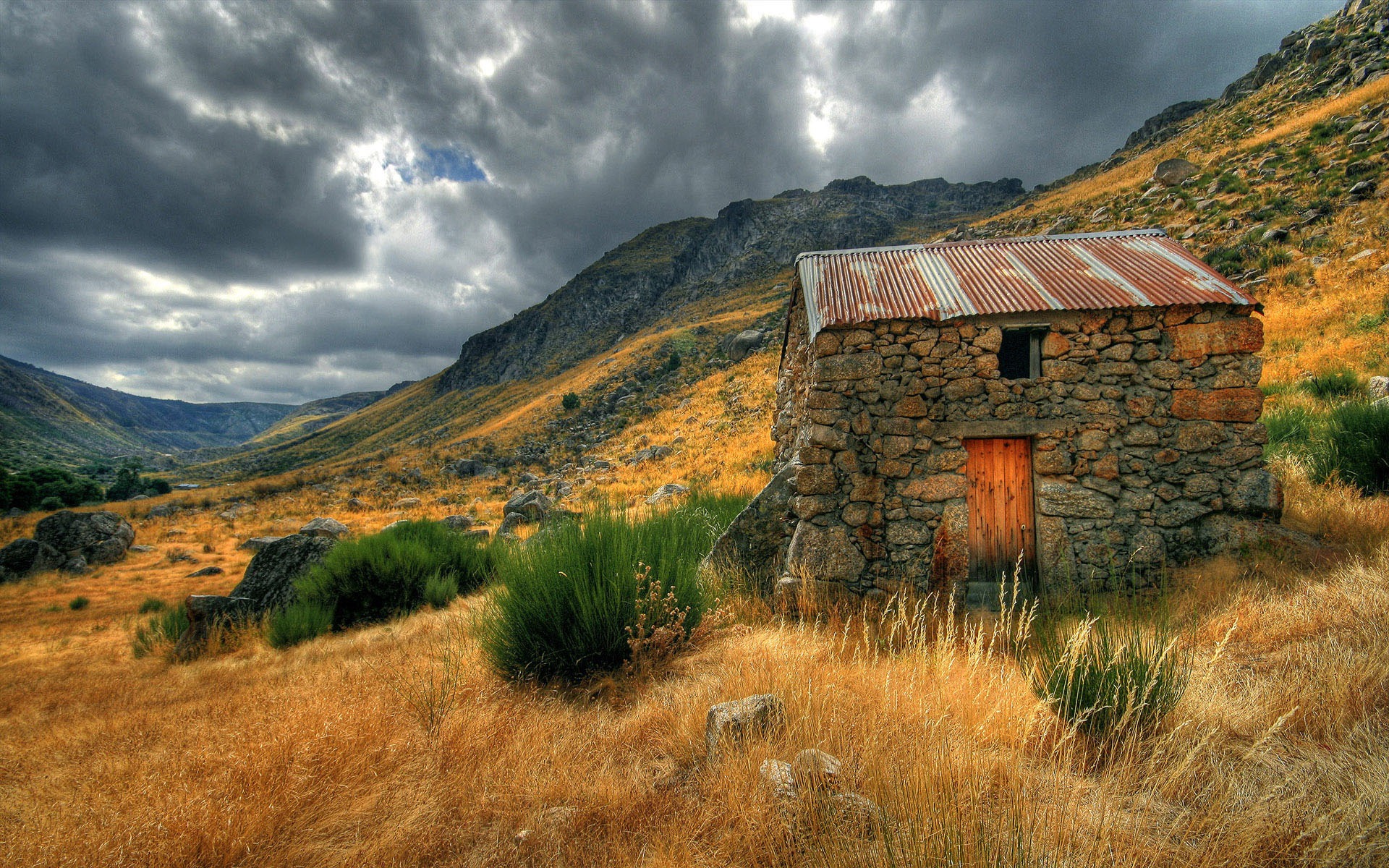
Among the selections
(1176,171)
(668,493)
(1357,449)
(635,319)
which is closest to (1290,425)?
(1357,449)

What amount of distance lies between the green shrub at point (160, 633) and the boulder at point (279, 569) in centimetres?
79

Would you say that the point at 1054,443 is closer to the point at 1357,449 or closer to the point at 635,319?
the point at 1357,449

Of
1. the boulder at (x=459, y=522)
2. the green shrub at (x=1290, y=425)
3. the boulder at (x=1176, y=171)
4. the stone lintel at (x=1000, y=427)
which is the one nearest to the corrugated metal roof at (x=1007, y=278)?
the stone lintel at (x=1000, y=427)

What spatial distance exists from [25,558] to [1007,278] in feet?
91.7

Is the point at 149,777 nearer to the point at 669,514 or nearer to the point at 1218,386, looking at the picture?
the point at 669,514

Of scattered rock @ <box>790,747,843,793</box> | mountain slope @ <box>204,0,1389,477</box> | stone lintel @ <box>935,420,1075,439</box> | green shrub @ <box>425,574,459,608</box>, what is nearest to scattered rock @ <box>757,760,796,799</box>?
scattered rock @ <box>790,747,843,793</box>

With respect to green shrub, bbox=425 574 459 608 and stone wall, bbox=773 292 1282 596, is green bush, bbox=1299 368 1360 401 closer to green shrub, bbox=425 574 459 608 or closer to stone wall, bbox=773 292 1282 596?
stone wall, bbox=773 292 1282 596

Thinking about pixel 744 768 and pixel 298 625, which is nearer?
pixel 744 768

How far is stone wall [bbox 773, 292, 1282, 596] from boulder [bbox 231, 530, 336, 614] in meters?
8.29

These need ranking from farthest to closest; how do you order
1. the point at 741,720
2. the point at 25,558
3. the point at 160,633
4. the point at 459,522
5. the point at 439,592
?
the point at 25,558, the point at 459,522, the point at 160,633, the point at 439,592, the point at 741,720

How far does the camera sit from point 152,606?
1178cm

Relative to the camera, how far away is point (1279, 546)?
5746mm

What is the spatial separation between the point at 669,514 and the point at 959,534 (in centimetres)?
401

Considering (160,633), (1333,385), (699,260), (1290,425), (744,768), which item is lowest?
(160,633)
